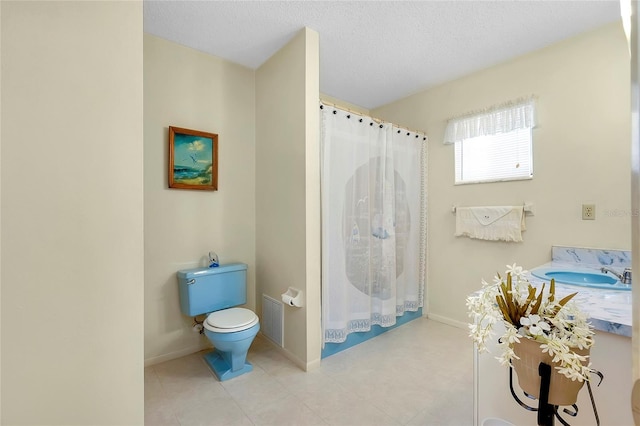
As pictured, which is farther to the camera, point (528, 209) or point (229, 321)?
point (528, 209)

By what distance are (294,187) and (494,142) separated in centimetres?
189

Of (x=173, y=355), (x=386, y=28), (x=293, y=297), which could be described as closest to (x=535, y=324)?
(x=293, y=297)

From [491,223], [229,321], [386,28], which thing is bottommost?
[229,321]

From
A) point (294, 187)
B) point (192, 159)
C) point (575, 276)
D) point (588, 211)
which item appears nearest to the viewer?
point (575, 276)

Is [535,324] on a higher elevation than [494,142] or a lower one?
lower

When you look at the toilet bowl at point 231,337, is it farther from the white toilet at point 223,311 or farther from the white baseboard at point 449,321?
the white baseboard at point 449,321

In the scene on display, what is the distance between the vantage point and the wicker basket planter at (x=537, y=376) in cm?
79

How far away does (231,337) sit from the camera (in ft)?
6.06

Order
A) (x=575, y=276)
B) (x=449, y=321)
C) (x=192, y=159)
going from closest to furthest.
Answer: (x=575, y=276) → (x=192, y=159) → (x=449, y=321)

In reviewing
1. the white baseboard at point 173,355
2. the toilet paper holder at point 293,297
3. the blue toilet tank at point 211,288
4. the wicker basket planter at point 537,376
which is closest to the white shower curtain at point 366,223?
the toilet paper holder at point 293,297

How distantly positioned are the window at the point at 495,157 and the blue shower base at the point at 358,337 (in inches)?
58.1

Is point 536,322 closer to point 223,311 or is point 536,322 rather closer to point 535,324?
point 535,324

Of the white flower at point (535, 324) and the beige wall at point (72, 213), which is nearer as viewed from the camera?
the white flower at point (535, 324)

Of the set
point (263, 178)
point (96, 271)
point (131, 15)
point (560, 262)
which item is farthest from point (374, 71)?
point (96, 271)
